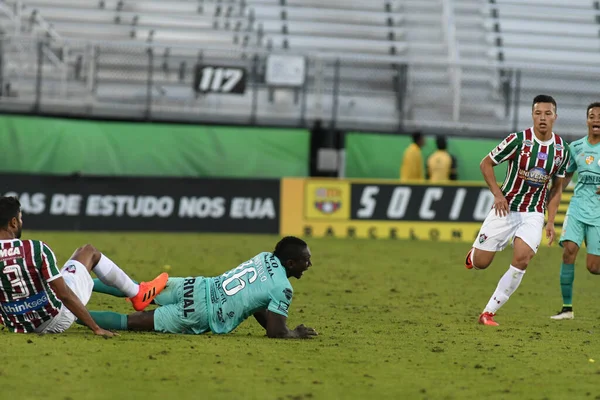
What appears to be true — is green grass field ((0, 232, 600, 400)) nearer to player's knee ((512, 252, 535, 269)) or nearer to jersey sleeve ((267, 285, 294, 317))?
jersey sleeve ((267, 285, 294, 317))

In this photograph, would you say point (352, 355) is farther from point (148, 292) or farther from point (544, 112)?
point (544, 112)

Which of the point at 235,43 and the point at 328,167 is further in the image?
the point at 235,43

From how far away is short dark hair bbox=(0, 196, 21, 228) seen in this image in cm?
786

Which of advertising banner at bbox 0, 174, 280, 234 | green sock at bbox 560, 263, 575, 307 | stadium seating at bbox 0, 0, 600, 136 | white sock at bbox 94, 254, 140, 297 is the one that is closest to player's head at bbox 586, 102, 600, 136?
green sock at bbox 560, 263, 575, 307

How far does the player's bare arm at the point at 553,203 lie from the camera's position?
10352 millimetres

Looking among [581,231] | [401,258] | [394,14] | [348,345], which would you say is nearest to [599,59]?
[394,14]

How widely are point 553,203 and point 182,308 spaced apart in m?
3.94

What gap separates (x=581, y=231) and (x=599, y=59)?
16693mm

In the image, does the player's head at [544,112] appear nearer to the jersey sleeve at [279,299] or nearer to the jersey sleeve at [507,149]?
the jersey sleeve at [507,149]

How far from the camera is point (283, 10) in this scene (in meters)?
26.4

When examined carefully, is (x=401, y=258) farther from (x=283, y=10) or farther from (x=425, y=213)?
(x=283, y=10)

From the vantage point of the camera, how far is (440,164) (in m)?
21.7

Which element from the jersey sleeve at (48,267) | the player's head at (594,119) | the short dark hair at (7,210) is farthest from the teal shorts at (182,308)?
the player's head at (594,119)

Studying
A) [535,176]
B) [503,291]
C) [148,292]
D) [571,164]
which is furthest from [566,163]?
[148,292]
